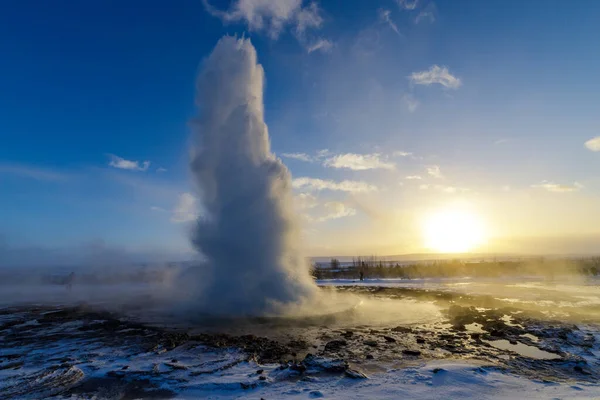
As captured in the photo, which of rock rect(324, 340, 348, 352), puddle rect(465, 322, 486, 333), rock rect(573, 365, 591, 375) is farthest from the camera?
puddle rect(465, 322, 486, 333)

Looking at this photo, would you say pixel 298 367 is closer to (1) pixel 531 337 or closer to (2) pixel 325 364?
(2) pixel 325 364

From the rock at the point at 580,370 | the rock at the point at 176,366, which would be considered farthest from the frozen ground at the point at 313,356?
the rock at the point at 176,366

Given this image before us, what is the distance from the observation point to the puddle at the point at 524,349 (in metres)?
11.6

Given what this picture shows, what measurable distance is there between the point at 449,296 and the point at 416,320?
485 inches

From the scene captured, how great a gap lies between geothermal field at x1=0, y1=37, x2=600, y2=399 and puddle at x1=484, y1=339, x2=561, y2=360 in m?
0.11

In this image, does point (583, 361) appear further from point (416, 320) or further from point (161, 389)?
point (161, 389)

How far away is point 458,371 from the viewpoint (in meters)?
9.43

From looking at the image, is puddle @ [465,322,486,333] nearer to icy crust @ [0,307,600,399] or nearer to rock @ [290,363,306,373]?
icy crust @ [0,307,600,399]

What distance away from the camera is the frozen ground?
8688 mm

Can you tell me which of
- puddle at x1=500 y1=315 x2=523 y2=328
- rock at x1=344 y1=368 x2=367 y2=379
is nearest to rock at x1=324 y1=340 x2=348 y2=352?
rock at x1=344 y1=368 x2=367 y2=379

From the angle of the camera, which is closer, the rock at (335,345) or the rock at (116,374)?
the rock at (116,374)

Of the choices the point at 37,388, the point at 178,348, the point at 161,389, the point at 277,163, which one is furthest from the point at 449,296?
the point at 37,388

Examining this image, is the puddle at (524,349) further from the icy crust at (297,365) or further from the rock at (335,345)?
the rock at (335,345)

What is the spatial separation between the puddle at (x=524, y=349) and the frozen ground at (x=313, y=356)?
0.25 feet
